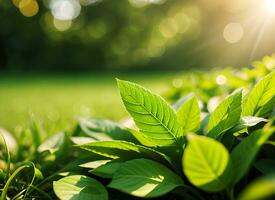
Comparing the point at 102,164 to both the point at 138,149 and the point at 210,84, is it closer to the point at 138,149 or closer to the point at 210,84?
the point at 138,149

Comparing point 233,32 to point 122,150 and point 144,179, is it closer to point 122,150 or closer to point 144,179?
point 122,150

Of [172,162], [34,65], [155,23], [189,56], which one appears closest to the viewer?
[172,162]

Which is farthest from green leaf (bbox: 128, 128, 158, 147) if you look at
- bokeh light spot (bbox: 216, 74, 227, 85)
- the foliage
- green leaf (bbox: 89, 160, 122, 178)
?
bokeh light spot (bbox: 216, 74, 227, 85)

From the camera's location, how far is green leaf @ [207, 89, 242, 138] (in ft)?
3.68

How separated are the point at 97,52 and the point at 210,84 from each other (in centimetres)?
2141

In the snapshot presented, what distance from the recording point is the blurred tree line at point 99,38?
22667 millimetres

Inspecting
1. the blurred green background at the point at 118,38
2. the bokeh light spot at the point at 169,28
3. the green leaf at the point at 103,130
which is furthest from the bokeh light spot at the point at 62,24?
the green leaf at the point at 103,130

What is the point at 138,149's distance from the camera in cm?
119

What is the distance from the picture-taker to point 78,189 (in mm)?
1116

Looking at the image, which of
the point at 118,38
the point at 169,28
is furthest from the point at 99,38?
the point at 169,28

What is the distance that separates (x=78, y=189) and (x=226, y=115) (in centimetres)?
44

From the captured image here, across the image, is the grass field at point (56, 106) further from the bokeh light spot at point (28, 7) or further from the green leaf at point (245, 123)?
the bokeh light spot at point (28, 7)

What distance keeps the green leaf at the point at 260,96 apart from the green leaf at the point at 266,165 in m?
0.15

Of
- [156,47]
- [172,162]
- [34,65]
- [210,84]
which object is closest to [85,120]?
[172,162]
